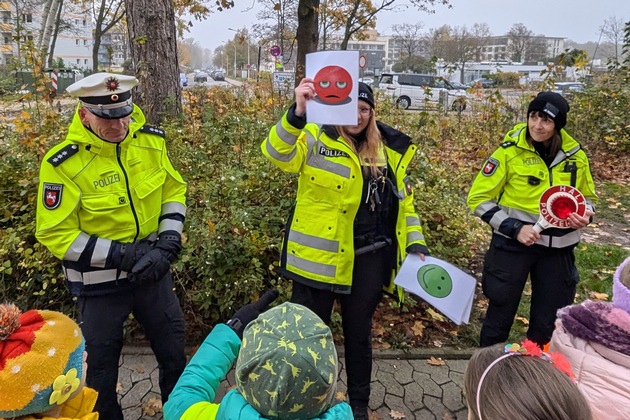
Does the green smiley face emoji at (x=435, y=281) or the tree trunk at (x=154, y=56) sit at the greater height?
the tree trunk at (x=154, y=56)

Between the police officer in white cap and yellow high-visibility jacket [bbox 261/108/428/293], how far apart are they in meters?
0.64

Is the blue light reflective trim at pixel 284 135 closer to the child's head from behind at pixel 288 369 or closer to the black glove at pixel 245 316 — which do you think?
the black glove at pixel 245 316

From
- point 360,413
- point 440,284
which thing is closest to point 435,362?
point 360,413

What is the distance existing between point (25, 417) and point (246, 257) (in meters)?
2.18

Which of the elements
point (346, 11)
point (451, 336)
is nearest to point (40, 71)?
point (451, 336)

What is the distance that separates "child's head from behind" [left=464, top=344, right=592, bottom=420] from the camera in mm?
1276

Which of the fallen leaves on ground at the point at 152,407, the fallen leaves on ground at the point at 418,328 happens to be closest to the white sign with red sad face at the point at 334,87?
the fallen leaves on ground at the point at 152,407

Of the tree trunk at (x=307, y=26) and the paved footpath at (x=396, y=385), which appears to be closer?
the paved footpath at (x=396, y=385)

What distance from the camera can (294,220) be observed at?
104 inches

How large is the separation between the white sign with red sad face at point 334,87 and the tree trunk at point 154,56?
4.28 meters

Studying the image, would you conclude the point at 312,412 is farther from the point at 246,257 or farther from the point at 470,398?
the point at 246,257

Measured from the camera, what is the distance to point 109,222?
7.51ft

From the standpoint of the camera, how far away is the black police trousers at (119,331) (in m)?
2.30

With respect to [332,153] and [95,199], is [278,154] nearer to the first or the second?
[332,153]
